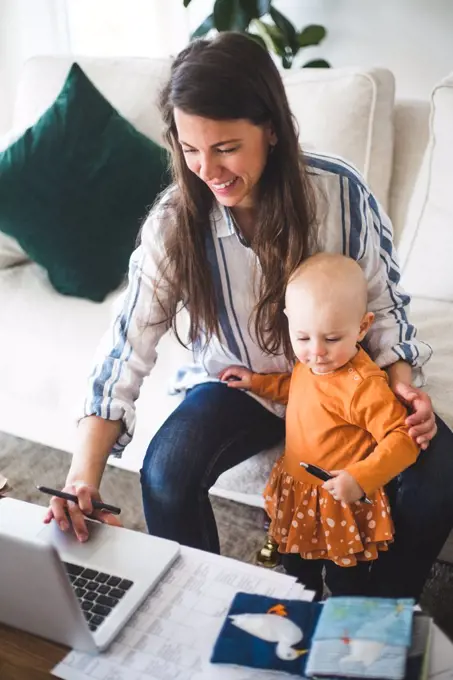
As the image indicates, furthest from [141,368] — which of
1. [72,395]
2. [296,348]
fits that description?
[72,395]

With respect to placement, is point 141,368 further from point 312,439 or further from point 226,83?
point 226,83

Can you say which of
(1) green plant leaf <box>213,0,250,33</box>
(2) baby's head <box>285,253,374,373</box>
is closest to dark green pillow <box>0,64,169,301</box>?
(1) green plant leaf <box>213,0,250,33</box>

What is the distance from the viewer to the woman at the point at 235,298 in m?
1.13

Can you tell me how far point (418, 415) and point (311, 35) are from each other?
171 cm

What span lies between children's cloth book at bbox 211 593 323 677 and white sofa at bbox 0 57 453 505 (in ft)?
1.91

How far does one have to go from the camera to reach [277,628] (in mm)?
847

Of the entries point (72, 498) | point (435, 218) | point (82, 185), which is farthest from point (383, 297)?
point (82, 185)

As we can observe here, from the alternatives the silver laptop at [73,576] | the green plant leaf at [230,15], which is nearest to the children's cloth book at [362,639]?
the silver laptop at [73,576]

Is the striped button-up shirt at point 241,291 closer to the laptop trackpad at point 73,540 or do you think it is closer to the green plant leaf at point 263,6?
the laptop trackpad at point 73,540

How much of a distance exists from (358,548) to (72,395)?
0.75 meters

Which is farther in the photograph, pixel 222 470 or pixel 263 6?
pixel 263 6

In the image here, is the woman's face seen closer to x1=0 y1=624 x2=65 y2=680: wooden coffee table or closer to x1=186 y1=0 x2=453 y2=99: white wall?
x1=0 y1=624 x2=65 y2=680: wooden coffee table

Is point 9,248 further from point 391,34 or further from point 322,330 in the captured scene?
point 391,34

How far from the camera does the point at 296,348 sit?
1201 mm
